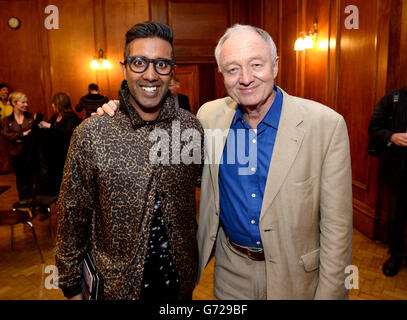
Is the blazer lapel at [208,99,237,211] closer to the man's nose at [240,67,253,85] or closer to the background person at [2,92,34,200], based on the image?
the man's nose at [240,67,253,85]

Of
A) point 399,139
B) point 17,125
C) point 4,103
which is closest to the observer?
point 399,139

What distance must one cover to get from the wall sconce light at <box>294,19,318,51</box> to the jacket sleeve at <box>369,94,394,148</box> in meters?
2.32

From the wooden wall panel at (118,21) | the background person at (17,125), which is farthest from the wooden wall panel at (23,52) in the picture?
the background person at (17,125)

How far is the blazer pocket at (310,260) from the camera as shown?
1483mm

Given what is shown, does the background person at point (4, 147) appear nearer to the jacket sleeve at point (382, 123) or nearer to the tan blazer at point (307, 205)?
the jacket sleeve at point (382, 123)

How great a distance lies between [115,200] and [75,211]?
18cm

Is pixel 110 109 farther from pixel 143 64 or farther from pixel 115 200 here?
pixel 115 200

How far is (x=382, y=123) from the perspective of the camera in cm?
324

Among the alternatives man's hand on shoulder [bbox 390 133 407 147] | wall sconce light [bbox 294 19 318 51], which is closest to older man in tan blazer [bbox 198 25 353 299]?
man's hand on shoulder [bbox 390 133 407 147]

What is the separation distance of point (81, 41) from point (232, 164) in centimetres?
828

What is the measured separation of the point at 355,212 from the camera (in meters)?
4.28

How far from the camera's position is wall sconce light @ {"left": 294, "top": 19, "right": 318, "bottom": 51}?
5.10m

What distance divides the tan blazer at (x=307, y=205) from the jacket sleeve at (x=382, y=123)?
2020 mm

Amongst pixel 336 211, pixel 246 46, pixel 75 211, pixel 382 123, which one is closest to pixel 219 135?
pixel 246 46
